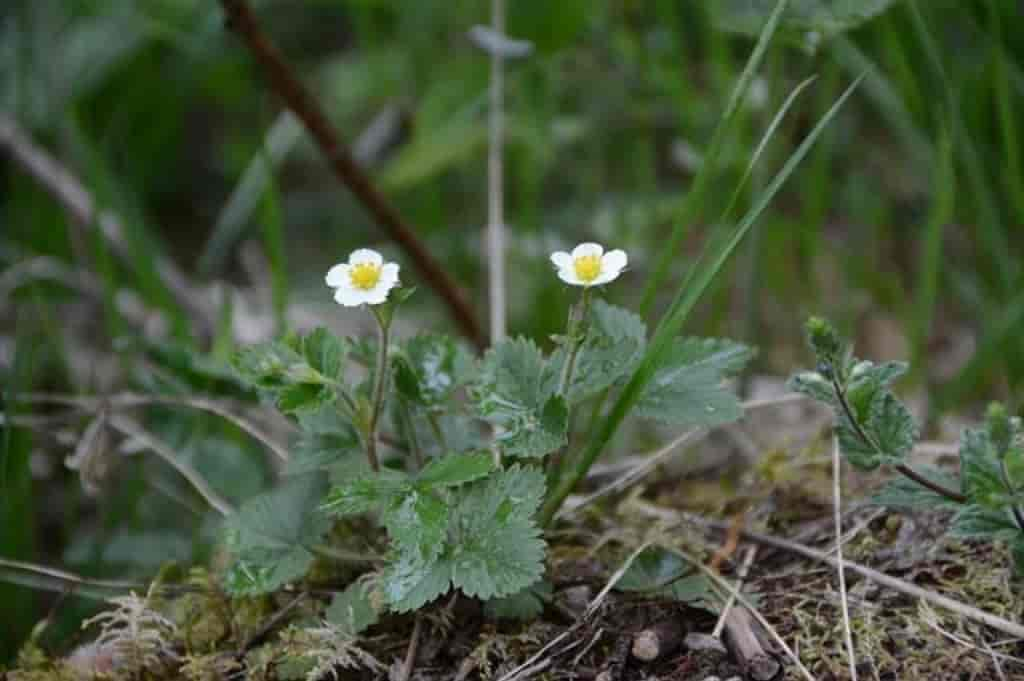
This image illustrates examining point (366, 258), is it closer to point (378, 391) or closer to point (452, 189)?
point (378, 391)

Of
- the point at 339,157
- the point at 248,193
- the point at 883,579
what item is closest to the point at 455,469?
the point at 883,579

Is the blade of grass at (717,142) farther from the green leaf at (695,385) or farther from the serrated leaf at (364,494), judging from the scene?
the serrated leaf at (364,494)

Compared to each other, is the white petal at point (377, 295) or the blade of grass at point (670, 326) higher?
the white petal at point (377, 295)

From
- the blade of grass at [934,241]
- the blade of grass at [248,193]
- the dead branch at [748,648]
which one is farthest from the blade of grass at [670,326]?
the blade of grass at [248,193]

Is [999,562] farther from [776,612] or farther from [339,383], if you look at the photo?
[339,383]

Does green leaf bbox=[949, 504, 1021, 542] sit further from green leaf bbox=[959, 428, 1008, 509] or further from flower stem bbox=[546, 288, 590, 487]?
flower stem bbox=[546, 288, 590, 487]

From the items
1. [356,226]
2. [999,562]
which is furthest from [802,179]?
[999,562]
